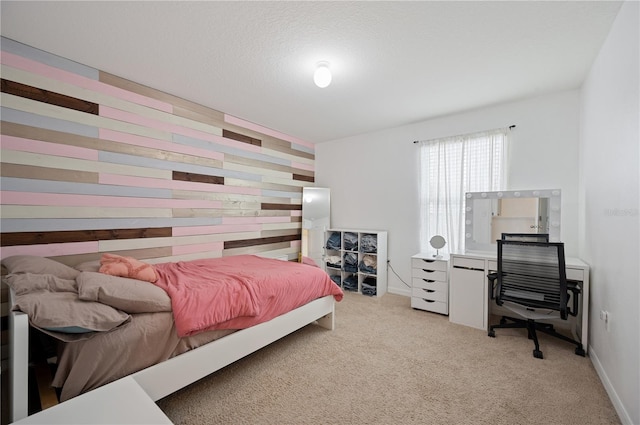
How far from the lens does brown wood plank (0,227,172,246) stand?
210 centimetres

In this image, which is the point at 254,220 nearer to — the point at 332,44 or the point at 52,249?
the point at 52,249

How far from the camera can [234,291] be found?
6.70 feet

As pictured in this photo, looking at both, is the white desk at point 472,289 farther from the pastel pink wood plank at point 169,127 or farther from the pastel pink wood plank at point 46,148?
the pastel pink wood plank at point 46,148

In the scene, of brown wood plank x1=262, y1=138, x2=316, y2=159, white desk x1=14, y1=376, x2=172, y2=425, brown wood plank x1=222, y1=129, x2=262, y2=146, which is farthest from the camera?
brown wood plank x1=262, y1=138, x2=316, y2=159

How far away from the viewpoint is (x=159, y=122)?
2.96 meters

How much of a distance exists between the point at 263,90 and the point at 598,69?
117 inches

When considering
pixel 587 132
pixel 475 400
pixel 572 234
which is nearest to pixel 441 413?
pixel 475 400

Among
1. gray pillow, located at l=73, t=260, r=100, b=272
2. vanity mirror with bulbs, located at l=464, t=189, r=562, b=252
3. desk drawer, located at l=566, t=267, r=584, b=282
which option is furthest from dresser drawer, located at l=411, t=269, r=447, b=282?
gray pillow, located at l=73, t=260, r=100, b=272

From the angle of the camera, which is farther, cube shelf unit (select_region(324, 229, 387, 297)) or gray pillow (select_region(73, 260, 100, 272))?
cube shelf unit (select_region(324, 229, 387, 297))

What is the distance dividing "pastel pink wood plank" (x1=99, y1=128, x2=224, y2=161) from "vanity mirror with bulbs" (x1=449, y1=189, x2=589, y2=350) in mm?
3156

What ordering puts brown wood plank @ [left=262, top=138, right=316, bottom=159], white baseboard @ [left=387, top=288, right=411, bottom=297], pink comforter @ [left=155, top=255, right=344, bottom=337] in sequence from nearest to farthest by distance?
pink comforter @ [left=155, top=255, right=344, bottom=337] < white baseboard @ [left=387, top=288, right=411, bottom=297] < brown wood plank @ [left=262, top=138, right=316, bottom=159]

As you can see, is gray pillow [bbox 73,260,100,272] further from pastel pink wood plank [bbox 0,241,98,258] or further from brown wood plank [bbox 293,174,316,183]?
brown wood plank [bbox 293,174,316,183]

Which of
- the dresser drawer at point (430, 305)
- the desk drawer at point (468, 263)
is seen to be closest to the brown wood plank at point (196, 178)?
the dresser drawer at point (430, 305)

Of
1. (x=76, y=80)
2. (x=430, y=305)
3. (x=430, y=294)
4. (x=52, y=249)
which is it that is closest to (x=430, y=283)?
(x=430, y=294)
